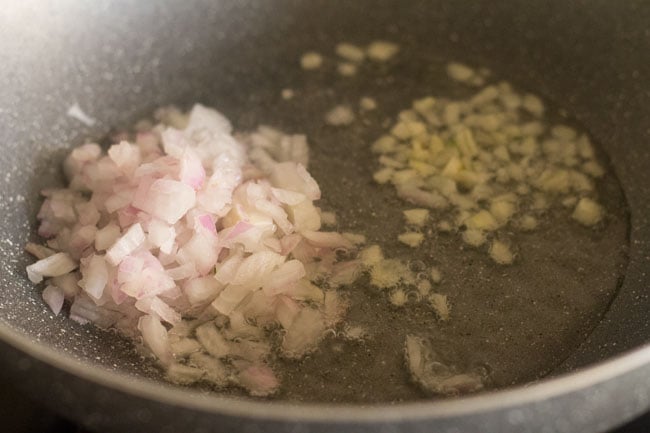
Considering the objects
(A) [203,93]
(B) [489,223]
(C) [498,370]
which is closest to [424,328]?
(C) [498,370]

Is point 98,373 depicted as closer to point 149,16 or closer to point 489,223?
point 489,223

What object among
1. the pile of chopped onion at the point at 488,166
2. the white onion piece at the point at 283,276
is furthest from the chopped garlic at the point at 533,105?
the white onion piece at the point at 283,276

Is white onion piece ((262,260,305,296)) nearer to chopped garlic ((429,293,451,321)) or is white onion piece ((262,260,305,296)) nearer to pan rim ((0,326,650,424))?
chopped garlic ((429,293,451,321))

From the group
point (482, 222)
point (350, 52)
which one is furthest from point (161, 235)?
point (350, 52)

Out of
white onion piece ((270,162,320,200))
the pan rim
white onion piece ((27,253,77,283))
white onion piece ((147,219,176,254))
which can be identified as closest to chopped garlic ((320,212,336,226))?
white onion piece ((270,162,320,200))

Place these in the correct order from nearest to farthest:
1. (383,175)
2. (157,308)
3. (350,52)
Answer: (157,308)
(383,175)
(350,52)

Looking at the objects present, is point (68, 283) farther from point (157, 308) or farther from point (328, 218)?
point (328, 218)

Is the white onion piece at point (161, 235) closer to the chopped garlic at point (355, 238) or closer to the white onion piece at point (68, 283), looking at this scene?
the white onion piece at point (68, 283)
